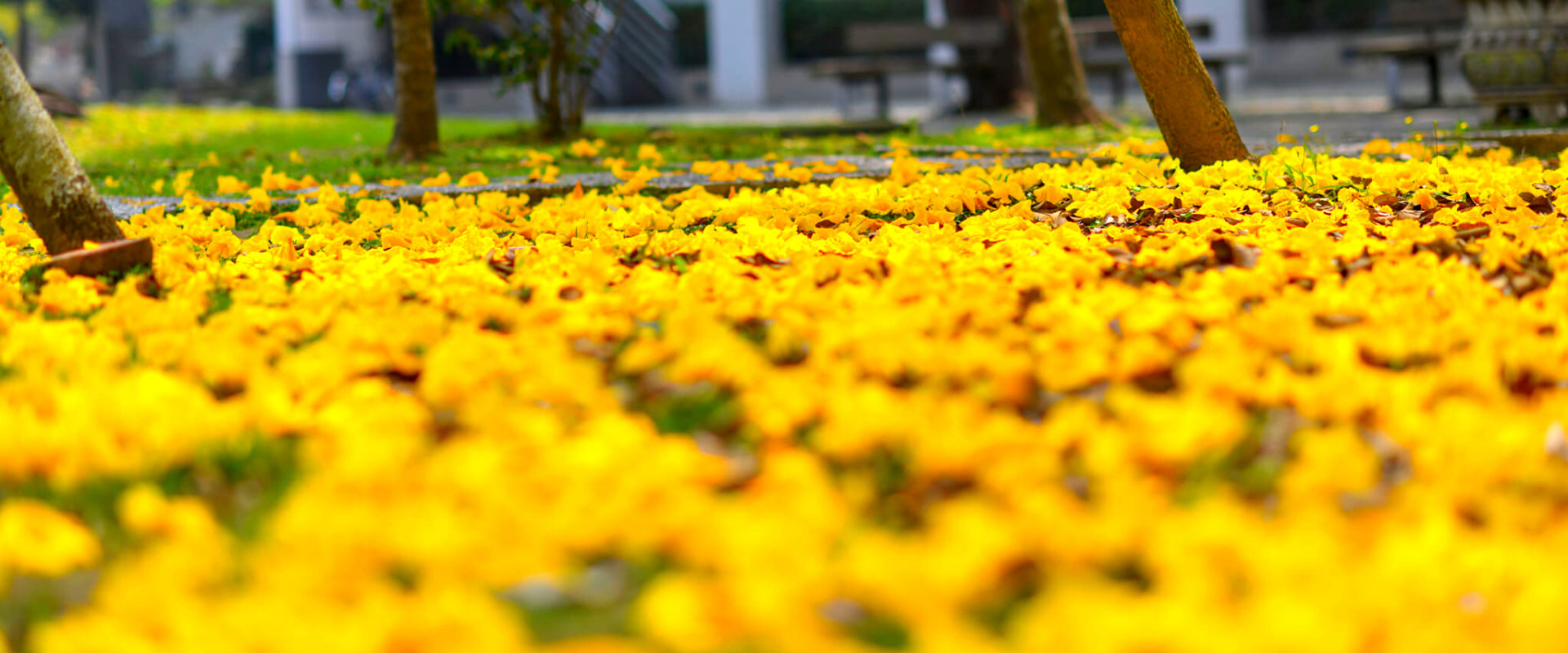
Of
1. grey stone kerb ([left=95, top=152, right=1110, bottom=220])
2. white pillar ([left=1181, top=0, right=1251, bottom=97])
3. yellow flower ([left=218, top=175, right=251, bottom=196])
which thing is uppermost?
white pillar ([left=1181, top=0, right=1251, bottom=97])

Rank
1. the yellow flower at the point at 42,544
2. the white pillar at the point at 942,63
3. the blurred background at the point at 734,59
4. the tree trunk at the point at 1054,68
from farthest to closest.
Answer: the blurred background at the point at 734,59, the white pillar at the point at 942,63, the tree trunk at the point at 1054,68, the yellow flower at the point at 42,544

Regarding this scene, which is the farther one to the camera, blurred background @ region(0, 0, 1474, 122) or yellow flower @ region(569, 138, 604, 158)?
blurred background @ region(0, 0, 1474, 122)

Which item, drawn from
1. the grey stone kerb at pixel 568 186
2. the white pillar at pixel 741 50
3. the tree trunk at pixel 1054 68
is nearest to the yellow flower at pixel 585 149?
the grey stone kerb at pixel 568 186

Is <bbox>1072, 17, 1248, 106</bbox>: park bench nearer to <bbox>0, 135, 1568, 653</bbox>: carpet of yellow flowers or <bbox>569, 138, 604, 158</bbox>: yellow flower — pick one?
<bbox>569, 138, 604, 158</bbox>: yellow flower

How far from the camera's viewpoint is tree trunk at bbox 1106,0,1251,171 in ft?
16.4

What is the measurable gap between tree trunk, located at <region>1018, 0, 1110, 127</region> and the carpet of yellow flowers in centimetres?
586

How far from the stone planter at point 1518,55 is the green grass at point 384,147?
5.91ft

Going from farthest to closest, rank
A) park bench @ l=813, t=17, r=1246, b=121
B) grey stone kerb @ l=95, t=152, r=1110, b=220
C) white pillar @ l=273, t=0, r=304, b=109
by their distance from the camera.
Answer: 1. white pillar @ l=273, t=0, r=304, b=109
2. park bench @ l=813, t=17, r=1246, b=121
3. grey stone kerb @ l=95, t=152, r=1110, b=220

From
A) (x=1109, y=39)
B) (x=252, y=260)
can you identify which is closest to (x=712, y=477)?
(x=252, y=260)

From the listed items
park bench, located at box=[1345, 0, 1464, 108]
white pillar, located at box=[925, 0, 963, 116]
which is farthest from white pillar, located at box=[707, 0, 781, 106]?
park bench, located at box=[1345, 0, 1464, 108]

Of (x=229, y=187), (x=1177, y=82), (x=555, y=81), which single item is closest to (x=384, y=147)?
(x=555, y=81)

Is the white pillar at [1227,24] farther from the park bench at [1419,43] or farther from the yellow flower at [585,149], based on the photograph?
the yellow flower at [585,149]

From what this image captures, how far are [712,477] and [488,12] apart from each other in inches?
326

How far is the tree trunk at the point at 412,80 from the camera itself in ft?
25.0
